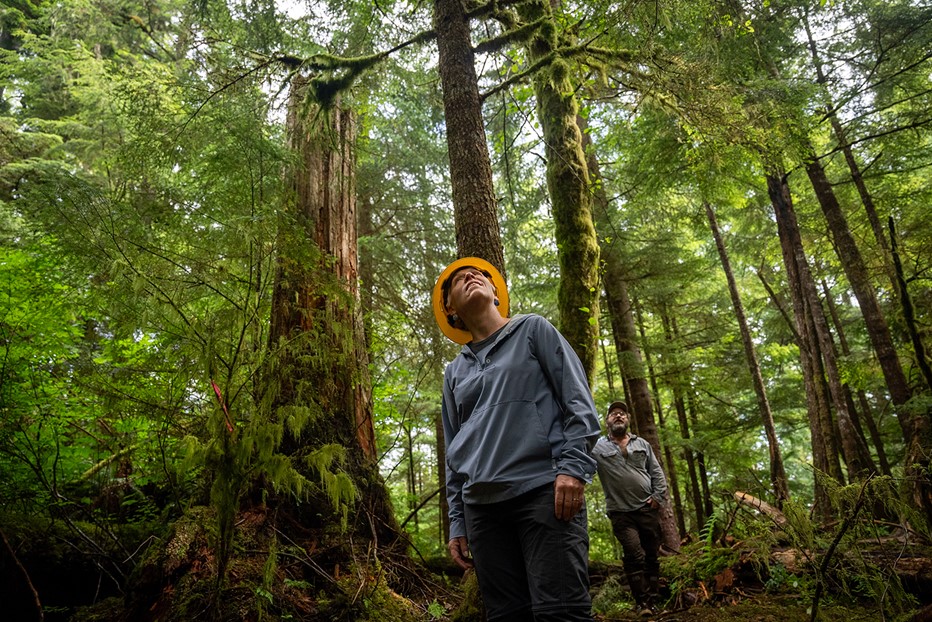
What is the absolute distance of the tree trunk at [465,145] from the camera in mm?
4512

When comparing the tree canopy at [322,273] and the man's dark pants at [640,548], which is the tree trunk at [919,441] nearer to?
the tree canopy at [322,273]

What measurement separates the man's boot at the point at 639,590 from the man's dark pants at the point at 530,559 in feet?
13.5

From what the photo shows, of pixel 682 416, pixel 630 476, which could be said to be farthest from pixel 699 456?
pixel 630 476

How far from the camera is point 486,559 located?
2.39m

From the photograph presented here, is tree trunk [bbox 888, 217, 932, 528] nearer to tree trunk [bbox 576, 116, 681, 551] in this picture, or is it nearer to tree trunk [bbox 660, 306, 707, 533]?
tree trunk [bbox 576, 116, 681, 551]

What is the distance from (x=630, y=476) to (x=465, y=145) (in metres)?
4.49

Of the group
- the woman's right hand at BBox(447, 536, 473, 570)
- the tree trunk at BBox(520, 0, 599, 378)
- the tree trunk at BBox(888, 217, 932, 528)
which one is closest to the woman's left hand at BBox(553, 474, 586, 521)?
the woman's right hand at BBox(447, 536, 473, 570)

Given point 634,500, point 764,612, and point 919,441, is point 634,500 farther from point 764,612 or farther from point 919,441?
point 919,441

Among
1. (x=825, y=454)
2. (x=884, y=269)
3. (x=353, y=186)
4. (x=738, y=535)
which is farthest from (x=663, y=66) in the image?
(x=825, y=454)

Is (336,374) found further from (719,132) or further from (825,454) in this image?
(825,454)

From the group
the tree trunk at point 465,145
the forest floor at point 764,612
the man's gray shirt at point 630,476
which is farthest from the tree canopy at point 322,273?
the man's gray shirt at point 630,476

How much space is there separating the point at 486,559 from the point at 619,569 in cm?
605

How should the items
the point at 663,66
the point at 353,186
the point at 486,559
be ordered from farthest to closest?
1. the point at 353,186
2. the point at 663,66
3. the point at 486,559

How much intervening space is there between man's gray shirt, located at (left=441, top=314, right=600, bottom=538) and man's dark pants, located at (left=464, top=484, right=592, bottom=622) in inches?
3.9
